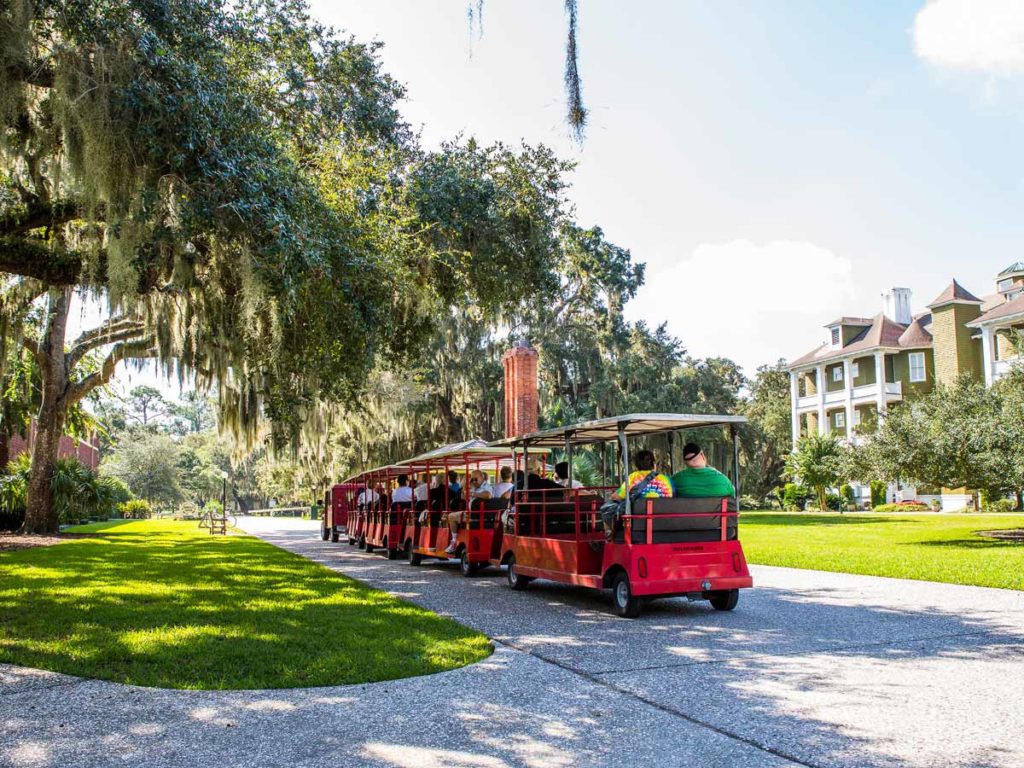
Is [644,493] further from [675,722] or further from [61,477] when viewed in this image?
[61,477]

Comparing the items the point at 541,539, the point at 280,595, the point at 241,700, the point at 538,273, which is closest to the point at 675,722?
the point at 241,700

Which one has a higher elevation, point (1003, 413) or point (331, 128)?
point (331, 128)

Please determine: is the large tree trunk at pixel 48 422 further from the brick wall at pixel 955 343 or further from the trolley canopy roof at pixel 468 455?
the brick wall at pixel 955 343

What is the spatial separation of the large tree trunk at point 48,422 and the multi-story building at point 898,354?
2803 cm

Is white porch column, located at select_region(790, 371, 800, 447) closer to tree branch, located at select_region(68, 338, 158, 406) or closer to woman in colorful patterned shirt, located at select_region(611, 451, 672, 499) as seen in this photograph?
tree branch, located at select_region(68, 338, 158, 406)

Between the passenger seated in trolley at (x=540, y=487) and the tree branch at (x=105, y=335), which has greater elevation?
the tree branch at (x=105, y=335)

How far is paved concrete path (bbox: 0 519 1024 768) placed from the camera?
413 centimetres

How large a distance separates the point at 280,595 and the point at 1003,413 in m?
14.6

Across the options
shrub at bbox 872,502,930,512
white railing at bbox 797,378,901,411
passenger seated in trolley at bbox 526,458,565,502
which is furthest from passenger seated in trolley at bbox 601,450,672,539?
white railing at bbox 797,378,901,411

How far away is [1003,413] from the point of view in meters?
17.1

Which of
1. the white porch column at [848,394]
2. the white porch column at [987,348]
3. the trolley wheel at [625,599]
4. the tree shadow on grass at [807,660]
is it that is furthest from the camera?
the white porch column at [848,394]

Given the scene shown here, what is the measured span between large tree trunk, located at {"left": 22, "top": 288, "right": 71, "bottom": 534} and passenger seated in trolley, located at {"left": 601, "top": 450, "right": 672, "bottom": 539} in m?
16.3

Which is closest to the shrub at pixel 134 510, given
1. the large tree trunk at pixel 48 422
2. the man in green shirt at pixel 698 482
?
the large tree trunk at pixel 48 422

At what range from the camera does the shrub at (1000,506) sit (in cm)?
3203
